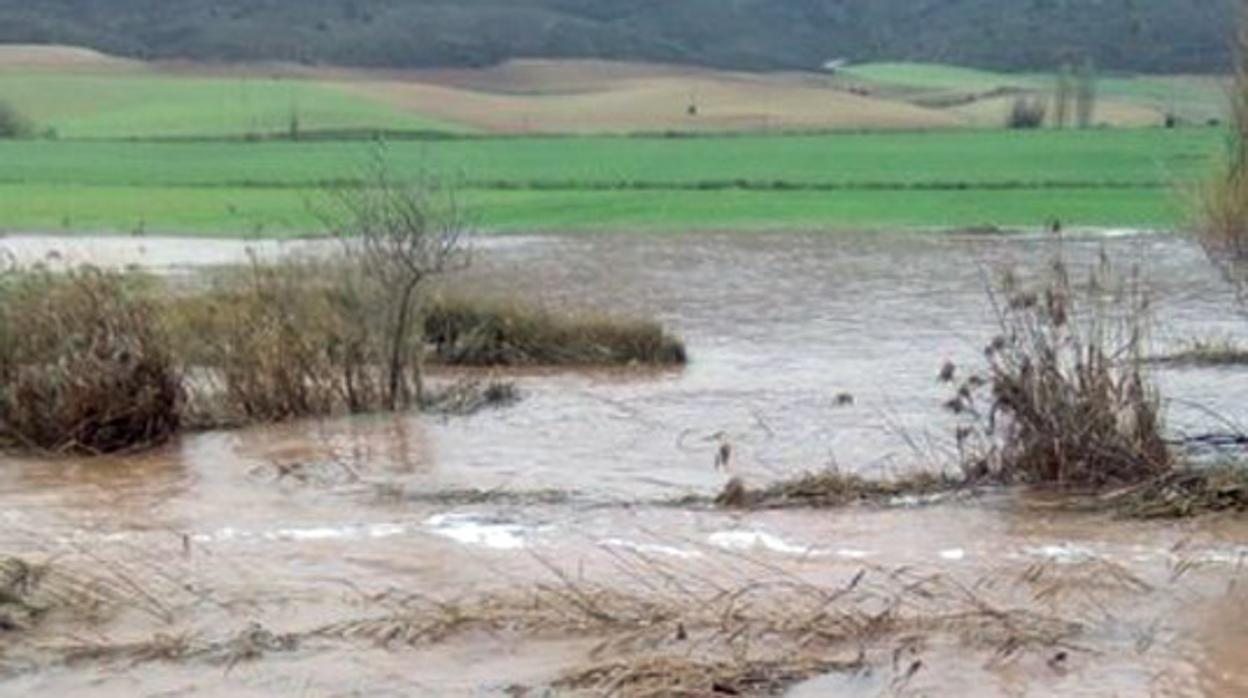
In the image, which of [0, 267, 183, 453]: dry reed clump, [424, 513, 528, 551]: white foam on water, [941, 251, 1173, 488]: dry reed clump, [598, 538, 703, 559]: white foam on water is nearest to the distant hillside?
[0, 267, 183, 453]: dry reed clump

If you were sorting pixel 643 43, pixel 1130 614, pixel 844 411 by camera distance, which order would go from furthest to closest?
pixel 643 43 < pixel 844 411 < pixel 1130 614

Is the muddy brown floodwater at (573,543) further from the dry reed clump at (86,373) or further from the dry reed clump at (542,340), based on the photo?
the dry reed clump at (542,340)

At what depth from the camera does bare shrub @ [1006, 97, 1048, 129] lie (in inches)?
3533

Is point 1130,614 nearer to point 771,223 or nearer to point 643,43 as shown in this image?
point 771,223

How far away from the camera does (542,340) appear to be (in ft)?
78.9

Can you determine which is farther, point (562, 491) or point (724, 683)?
point (562, 491)

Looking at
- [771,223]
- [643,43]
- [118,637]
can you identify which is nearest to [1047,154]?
[771,223]

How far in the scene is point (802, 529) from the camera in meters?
12.6

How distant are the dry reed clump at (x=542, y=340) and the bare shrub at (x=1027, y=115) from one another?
6647 centimetres

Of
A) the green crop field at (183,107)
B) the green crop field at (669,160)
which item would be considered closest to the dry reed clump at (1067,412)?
the green crop field at (669,160)

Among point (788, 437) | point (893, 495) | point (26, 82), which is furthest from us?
point (26, 82)

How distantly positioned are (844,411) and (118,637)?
926 centimetres

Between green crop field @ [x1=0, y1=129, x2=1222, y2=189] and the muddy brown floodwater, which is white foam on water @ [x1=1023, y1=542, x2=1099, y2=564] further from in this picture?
green crop field @ [x1=0, y1=129, x2=1222, y2=189]

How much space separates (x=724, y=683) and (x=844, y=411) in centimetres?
952
